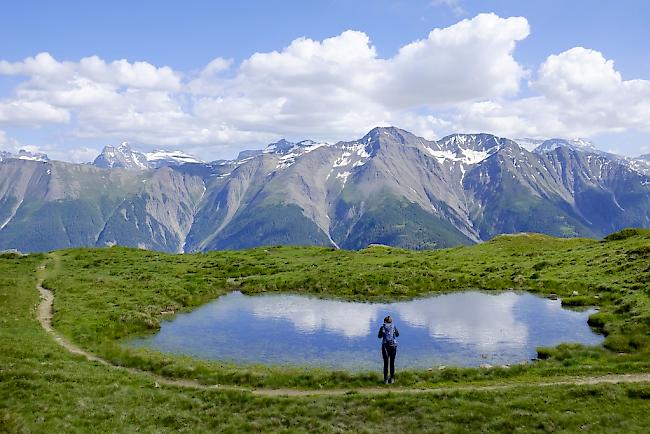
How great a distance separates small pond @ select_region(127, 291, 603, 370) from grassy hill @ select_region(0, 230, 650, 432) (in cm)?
335

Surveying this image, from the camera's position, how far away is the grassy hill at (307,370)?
2616 centimetres

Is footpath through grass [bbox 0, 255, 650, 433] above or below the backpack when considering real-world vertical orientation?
below

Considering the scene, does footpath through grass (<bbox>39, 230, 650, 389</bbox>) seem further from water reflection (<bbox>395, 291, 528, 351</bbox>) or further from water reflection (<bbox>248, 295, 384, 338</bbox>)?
water reflection (<bbox>395, 291, 528, 351</bbox>)

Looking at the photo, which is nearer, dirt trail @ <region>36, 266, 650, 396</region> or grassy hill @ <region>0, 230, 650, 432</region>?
grassy hill @ <region>0, 230, 650, 432</region>

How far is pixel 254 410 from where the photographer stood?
2878 centimetres

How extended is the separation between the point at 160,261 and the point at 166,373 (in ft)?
212

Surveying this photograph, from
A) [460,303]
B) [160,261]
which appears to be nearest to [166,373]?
[460,303]

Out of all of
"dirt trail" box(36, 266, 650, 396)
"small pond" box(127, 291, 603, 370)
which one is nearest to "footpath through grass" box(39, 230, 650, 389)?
"dirt trail" box(36, 266, 650, 396)

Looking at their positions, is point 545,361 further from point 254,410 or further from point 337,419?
point 254,410

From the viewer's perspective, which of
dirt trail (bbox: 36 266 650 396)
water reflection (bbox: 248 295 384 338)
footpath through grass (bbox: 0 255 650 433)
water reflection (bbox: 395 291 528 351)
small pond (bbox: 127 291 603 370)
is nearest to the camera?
footpath through grass (bbox: 0 255 650 433)

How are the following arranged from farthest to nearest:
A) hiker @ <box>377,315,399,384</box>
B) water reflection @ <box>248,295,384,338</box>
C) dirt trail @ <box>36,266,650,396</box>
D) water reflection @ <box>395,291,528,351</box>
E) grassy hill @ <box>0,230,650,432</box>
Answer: water reflection @ <box>248,295,384,338</box> < water reflection @ <box>395,291,528,351</box> < hiker @ <box>377,315,399,384</box> < dirt trail @ <box>36,266,650,396</box> < grassy hill @ <box>0,230,650,432</box>

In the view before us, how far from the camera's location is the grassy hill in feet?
85.8

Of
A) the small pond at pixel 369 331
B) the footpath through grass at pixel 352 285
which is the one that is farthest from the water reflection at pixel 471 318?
the footpath through grass at pixel 352 285

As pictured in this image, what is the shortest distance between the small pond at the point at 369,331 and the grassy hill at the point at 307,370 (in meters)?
3.35
